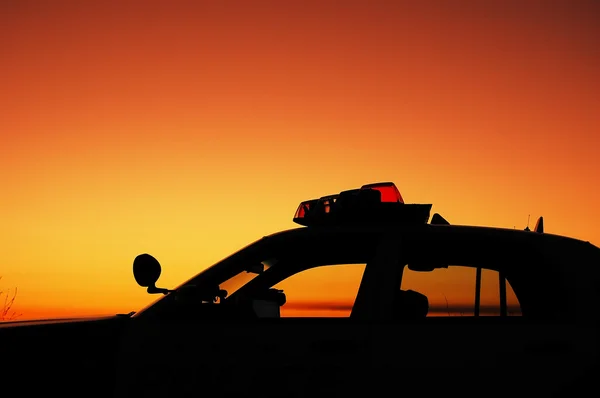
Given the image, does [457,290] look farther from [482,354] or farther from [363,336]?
[363,336]

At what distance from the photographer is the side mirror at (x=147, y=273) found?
5.56m

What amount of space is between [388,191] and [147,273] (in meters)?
1.41

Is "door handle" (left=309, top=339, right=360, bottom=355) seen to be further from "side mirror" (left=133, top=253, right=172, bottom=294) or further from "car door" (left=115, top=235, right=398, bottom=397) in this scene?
"side mirror" (left=133, top=253, right=172, bottom=294)

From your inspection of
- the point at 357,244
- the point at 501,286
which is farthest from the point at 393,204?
the point at 501,286

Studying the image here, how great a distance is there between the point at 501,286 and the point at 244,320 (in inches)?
54.0

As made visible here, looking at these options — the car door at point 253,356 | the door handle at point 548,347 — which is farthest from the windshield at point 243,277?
the door handle at point 548,347

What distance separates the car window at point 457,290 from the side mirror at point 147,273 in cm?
127

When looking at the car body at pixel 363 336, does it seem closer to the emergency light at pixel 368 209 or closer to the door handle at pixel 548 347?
the door handle at pixel 548 347

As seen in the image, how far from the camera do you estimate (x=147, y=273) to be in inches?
219

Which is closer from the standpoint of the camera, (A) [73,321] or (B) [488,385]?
(B) [488,385]

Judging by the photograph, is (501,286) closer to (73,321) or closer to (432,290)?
(432,290)

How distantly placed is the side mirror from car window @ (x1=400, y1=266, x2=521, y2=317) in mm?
1267

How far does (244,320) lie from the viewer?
5453mm

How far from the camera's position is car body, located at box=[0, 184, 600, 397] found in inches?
206
